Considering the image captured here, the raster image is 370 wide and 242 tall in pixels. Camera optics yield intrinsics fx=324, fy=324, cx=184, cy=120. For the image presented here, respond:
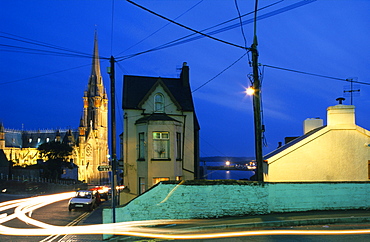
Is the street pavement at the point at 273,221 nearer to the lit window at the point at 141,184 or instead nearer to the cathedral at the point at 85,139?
the lit window at the point at 141,184

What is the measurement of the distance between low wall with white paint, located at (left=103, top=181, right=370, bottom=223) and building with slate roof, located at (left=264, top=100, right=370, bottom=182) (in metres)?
1.45

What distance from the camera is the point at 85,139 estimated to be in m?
138

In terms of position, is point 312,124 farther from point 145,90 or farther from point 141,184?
point 141,184

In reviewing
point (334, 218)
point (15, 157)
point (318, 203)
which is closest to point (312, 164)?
point (318, 203)

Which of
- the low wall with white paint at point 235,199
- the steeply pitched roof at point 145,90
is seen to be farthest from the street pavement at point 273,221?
the steeply pitched roof at point 145,90

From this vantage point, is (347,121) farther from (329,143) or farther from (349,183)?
(349,183)

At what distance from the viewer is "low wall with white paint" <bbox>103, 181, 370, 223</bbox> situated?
12898mm

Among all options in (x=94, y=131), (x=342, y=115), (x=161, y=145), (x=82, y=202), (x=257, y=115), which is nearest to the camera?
(x=257, y=115)

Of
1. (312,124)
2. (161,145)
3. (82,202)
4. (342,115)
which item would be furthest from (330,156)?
(82,202)

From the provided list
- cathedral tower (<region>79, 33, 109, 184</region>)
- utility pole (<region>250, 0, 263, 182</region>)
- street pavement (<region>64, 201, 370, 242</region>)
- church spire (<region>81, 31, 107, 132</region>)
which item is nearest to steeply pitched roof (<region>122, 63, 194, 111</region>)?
utility pole (<region>250, 0, 263, 182</region>)

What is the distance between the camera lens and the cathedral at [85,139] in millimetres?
129375

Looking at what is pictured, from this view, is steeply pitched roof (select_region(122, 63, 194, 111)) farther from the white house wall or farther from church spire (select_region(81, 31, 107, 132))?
church spire (select_region(81, 31, 107, 132))

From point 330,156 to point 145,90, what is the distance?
536 inches

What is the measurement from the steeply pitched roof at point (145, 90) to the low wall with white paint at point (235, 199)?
35.3 ft
